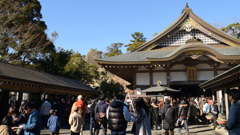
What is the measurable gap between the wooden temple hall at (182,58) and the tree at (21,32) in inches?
444

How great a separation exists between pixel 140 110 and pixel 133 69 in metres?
11.4

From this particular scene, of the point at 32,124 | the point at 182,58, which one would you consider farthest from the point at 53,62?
the point at 32,124

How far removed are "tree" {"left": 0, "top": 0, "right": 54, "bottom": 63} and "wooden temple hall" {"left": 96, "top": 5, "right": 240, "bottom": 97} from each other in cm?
1127

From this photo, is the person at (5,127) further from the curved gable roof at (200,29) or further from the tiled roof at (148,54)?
the curved gable roof at (200,29)

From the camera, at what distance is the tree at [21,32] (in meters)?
21.1

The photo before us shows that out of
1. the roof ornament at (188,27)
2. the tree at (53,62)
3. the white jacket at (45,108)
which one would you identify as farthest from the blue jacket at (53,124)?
the tree at (53,62)

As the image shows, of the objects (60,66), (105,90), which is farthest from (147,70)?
(105,90)

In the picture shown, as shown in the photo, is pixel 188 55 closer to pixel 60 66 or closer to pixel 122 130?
pixel 122 130

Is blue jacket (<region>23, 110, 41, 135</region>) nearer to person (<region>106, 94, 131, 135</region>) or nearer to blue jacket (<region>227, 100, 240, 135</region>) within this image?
person (<region>106, 94, 131, 135</region>)

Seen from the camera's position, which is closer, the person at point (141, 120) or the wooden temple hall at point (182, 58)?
the person at point (141, 120)

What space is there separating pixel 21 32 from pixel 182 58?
17.0m

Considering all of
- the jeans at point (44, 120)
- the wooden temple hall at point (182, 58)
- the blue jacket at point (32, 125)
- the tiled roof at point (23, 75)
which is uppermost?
the wooden temple hall at point (182, 58)

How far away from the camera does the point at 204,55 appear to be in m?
14.9

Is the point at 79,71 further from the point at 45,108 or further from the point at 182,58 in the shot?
the point at 45,108
